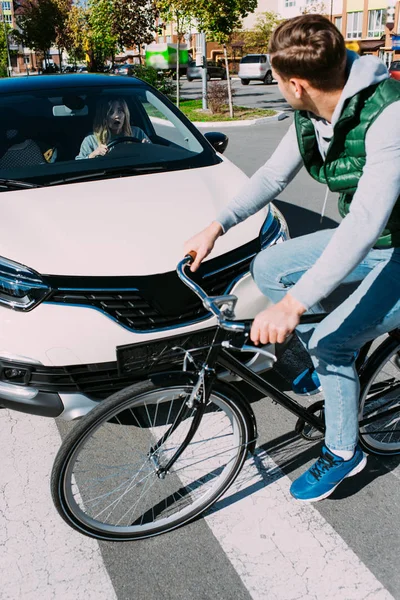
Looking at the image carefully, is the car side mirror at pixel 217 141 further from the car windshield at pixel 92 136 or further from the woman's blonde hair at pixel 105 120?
the woman's blonde hair at pixel 105 120

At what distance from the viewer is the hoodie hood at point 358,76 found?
→ 6.89 feet

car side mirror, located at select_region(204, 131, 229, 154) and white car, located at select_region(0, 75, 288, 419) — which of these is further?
car side mirror, located at select_region(204, 131, 229, 154)

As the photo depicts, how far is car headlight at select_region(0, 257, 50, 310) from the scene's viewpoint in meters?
2.91

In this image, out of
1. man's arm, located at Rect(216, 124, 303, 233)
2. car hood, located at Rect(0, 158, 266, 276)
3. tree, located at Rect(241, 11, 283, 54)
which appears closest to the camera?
man's arm, located at Rect(216, 124, 303, 233)

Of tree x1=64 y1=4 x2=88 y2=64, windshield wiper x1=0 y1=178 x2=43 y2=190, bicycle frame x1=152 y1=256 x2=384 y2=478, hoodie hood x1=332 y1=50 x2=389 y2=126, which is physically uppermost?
tree x1=64 y1=4 x2=88 y2=64

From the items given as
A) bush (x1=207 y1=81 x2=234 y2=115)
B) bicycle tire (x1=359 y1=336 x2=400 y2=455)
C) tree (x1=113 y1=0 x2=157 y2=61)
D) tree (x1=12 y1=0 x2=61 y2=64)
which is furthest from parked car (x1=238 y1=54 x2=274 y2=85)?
bicycle tire (x1=359 y1=336 x2=400 y2=455)

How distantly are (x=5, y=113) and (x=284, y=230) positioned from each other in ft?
7.27

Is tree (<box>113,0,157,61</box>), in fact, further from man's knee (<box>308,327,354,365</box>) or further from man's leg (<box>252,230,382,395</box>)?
man's knee (<box>308,327,354,365</box>)

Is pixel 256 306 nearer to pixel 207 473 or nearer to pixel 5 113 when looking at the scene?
pixel 207 473

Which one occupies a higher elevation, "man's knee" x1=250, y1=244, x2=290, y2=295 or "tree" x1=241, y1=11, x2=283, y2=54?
"tree" x1=241, y1=11, x2=283, y2=54

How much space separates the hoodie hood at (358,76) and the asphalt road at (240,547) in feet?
5.46

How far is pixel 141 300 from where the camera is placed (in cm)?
297

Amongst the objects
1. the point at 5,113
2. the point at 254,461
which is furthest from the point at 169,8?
the point at 254,461

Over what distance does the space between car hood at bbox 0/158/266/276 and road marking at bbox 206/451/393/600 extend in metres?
1.13
